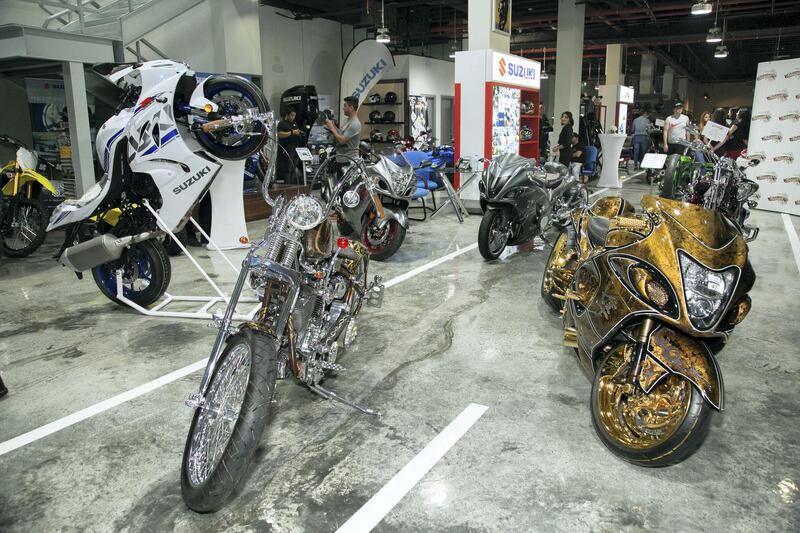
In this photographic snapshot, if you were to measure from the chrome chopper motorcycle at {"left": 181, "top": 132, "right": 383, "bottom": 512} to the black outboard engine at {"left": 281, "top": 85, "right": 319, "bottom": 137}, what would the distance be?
30.1ft

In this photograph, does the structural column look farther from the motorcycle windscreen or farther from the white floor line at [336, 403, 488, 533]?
the white floor line at [336, 403, 488, 533]

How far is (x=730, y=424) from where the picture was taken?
8.70 feet

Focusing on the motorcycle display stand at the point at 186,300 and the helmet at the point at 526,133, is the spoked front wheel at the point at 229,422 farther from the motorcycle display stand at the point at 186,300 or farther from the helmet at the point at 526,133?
the helmet at the point at 526,133

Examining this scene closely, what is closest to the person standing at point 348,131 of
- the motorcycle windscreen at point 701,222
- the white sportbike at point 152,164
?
the white sportbike at point 152,164

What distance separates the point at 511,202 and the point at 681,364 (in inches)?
132

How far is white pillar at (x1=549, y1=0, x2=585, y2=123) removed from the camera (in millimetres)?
13297

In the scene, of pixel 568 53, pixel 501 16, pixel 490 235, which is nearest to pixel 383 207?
pixel 490 235

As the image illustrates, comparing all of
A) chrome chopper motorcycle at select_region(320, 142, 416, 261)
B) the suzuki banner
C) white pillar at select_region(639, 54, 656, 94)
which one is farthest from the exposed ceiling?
chrome chopper motorcycle at select_region(320, 142, 416, 261)

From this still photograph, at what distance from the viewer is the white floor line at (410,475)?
1990 millimetres

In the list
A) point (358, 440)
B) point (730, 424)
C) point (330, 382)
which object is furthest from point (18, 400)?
point (730, 424)

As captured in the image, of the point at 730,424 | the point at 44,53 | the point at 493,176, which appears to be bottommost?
the point at 730,424

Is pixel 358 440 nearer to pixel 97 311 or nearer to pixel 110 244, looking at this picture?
pixel 110 244

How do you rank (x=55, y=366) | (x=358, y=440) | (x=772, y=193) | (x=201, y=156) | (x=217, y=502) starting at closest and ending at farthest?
(x=217, y=502)
(x=358, y=440)
(x=55, y=366)
(x=201, y=156)
(x=772, y=193)

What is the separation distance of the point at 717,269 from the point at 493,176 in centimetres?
323
